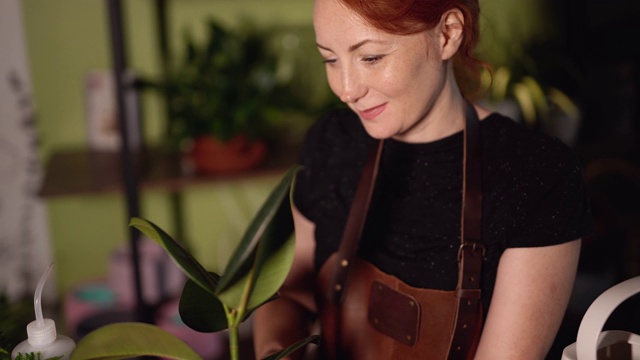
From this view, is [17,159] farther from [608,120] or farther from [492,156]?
[608,120]

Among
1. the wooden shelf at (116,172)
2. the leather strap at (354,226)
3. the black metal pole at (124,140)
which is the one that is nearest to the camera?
the leather strap at (354,226)

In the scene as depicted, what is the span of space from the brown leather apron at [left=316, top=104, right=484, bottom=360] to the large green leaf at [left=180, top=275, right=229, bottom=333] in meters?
0.49

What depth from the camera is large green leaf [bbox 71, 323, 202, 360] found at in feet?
2.10

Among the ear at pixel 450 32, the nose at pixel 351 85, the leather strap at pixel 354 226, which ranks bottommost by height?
the leather strap at pixel 354 226

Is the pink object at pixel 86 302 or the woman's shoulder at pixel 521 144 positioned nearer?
the woman's shoulder at pixel 521 144

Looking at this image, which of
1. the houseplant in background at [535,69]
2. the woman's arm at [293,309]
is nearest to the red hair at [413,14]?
the woman's arm at [293,309]


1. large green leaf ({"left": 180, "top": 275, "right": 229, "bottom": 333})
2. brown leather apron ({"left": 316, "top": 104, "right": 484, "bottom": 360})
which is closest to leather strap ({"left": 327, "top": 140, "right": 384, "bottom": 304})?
brown leather apron ({"left": 316, "top": 104, "right": 484, "bottom": 360})

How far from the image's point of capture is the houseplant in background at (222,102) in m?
2.01

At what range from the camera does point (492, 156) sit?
44.6 inches

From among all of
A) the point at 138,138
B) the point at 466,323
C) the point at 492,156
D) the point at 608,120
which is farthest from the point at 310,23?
the point at 466,323

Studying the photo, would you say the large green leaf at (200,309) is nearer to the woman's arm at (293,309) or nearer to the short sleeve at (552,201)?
the woman's arm at (293,309)

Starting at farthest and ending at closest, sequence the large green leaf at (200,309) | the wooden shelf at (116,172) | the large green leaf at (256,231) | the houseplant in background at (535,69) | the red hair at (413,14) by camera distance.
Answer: the houseplant in background at (535,69) < the wooden shelf at (116,172) < the red hair at (413,14) < the large green leaf at (200,309) < the large green leaf at (256,231)

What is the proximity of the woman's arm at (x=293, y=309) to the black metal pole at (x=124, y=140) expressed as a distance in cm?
72

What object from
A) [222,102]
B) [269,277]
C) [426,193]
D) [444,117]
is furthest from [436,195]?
[222,102]
